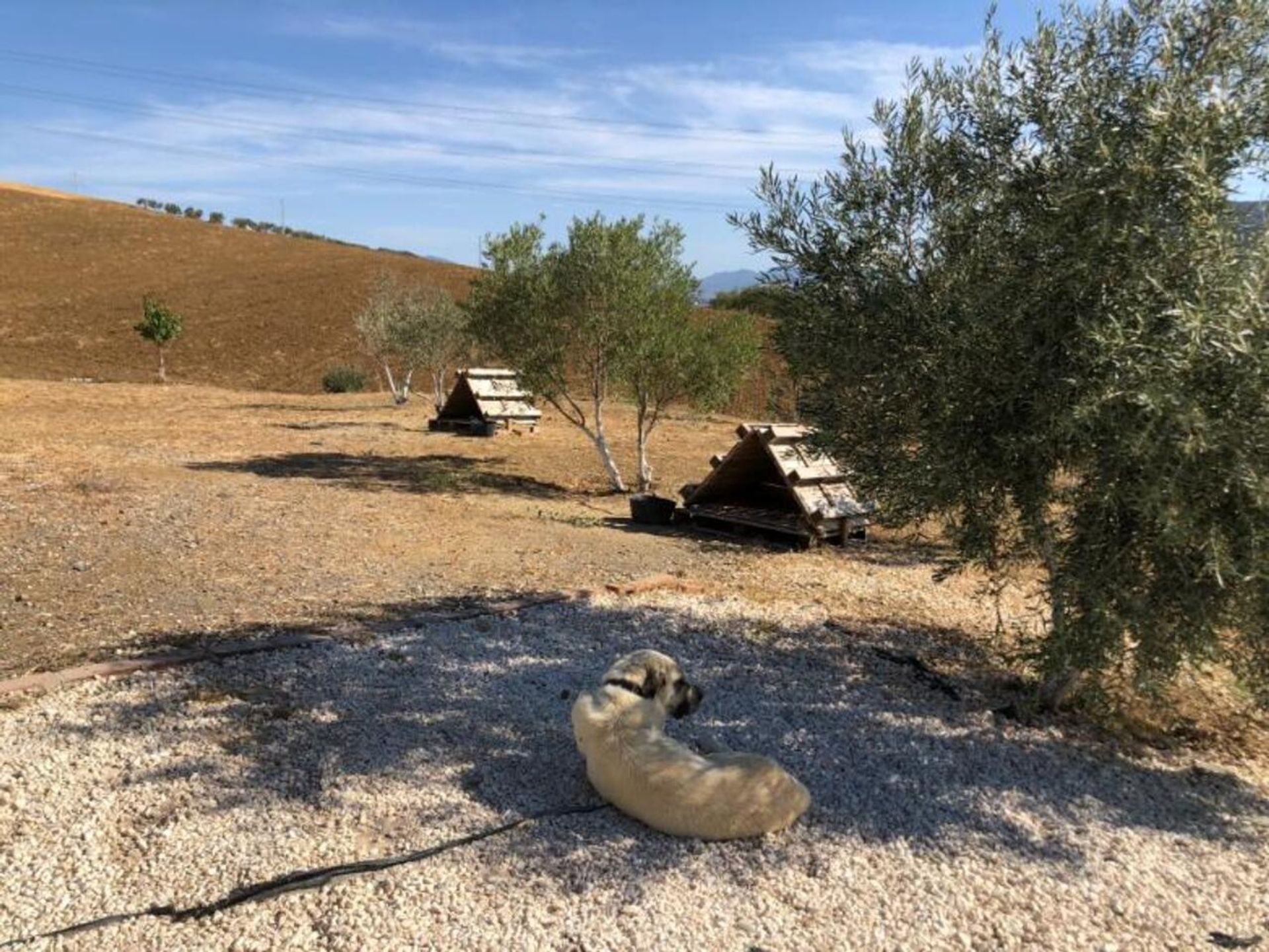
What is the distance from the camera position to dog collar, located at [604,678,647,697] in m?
5.01

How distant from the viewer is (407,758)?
5.18m

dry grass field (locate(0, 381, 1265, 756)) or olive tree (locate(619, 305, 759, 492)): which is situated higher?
olive tree (locate(619, 305, 759, 492))

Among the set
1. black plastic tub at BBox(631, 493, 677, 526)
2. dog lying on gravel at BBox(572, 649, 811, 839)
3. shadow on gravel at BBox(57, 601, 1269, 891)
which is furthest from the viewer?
black plastic tub at BBox(631, 493, 677, 526)

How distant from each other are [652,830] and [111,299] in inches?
2566

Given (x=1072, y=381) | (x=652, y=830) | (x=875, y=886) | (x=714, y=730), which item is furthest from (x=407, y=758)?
(x=1072, y=381)

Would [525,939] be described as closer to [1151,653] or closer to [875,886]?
[875,886]

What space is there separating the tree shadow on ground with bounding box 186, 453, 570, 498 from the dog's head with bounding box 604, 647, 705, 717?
1107cm

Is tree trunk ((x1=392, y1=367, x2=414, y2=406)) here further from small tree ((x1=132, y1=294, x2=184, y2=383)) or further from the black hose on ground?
the black hose on ground

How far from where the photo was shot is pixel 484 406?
24.7 metres

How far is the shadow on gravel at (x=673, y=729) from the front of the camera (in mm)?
4656

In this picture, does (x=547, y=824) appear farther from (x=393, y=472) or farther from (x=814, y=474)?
(x=393, y=472)

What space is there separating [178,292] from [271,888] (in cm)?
6715

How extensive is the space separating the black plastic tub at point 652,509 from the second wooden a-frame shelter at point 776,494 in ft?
1.12

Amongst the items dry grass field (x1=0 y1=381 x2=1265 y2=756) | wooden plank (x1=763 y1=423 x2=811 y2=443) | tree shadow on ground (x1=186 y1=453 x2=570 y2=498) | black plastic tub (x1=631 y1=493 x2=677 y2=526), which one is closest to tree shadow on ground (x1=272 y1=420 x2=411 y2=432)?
dry grass field (x1=0 y1=381 x2=1265 y2=756)
